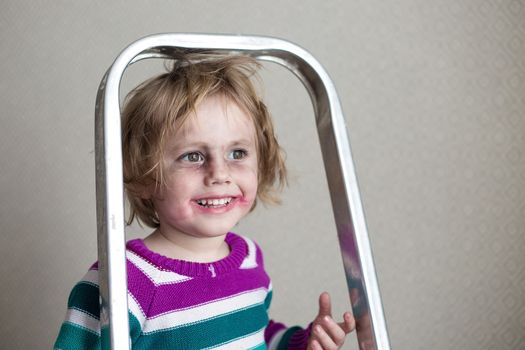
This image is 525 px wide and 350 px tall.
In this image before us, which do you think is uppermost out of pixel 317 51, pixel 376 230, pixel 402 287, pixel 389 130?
pixel 317 51

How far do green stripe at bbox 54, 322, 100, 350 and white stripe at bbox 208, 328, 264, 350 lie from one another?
16 cm

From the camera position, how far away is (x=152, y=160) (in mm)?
838

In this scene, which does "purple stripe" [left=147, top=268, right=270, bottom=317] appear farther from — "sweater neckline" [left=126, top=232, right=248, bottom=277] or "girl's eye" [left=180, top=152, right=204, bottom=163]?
"girl's eye" [left=180, top=152, right=204, bottom=163]

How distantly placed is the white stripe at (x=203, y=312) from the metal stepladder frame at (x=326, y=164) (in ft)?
0.58

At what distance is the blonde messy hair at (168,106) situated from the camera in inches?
32.5

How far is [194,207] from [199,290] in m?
0.11

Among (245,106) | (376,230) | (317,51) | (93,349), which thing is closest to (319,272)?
(376,230)

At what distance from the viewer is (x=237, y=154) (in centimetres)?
88

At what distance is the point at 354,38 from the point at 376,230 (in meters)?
0.40

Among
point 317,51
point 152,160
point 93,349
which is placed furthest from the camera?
point 317,51

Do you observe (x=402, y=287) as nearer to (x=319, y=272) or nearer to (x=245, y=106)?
(x=319, y=272)

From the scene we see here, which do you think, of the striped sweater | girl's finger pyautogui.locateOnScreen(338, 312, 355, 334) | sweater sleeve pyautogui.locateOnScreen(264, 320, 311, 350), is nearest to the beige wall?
sweater sleeve pyautogui.locateOnScreen(264, 320, 311, 350)

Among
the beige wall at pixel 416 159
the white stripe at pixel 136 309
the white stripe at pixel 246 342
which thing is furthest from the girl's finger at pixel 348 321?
the beige wall at pixel 416 159

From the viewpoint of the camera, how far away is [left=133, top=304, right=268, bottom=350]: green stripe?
790mm
